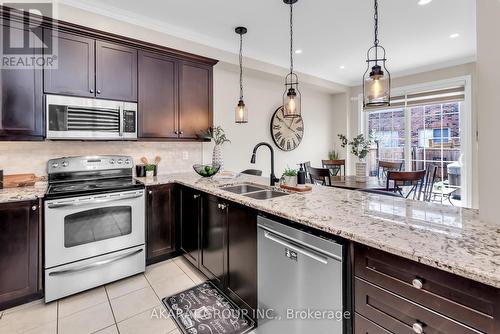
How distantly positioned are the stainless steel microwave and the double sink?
139 cm

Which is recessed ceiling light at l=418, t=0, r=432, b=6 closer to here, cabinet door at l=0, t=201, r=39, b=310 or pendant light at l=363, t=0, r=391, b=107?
pendant light at l=363, t=0, r=391, b=107

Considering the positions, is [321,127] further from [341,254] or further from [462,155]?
[341,254]

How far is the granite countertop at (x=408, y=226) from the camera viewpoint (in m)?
0.89

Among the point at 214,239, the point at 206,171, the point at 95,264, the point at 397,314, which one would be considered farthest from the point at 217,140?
the point at 397,314

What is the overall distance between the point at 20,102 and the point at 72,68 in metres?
0.57

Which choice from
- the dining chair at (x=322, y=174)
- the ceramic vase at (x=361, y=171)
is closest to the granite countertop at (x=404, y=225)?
the dining chair at (x=322, y=174)

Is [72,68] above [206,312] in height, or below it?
above

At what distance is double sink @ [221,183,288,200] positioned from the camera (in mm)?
2294

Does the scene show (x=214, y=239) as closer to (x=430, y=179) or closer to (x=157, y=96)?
(x=157, y=96)

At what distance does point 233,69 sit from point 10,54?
2.72 meters

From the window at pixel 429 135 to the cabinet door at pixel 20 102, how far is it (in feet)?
18.3

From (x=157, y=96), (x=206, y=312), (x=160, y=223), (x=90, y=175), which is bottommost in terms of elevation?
(x=206, y=312)

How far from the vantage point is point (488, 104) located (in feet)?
4.33

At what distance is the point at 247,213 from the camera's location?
1.85m
